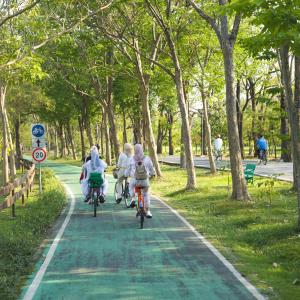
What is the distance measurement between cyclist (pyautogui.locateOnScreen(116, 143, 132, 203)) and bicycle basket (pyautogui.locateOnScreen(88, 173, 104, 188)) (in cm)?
169

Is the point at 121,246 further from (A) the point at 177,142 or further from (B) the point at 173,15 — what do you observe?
(A) the point at 177,142

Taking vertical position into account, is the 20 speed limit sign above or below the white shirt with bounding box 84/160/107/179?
above

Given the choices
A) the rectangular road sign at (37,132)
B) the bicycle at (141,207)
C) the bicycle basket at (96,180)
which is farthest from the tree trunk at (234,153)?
the rectangular road sign at (37,132)

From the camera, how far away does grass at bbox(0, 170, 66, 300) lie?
315 inches

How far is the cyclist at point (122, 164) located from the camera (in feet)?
55.7

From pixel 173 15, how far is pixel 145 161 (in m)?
9.06

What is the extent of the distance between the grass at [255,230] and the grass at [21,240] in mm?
3685

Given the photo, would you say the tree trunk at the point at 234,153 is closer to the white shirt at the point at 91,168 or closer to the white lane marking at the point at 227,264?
the white lane marking at the point at 227,264

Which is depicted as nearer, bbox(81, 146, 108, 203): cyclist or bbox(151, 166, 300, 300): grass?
bbox(151, 166, 300, 300): grass

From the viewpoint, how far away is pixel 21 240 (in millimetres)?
10789

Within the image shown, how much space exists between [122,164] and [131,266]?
849 cm

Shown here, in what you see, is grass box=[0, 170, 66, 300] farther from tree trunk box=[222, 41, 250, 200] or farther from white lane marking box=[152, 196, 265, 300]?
tree trunk box=[222, 41, 250, 200]

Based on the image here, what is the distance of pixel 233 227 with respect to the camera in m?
13.0

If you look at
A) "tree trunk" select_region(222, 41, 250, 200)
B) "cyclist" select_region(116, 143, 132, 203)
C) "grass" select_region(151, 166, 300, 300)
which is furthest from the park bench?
"cyclist" select_region(116, 143, 132, 203)
